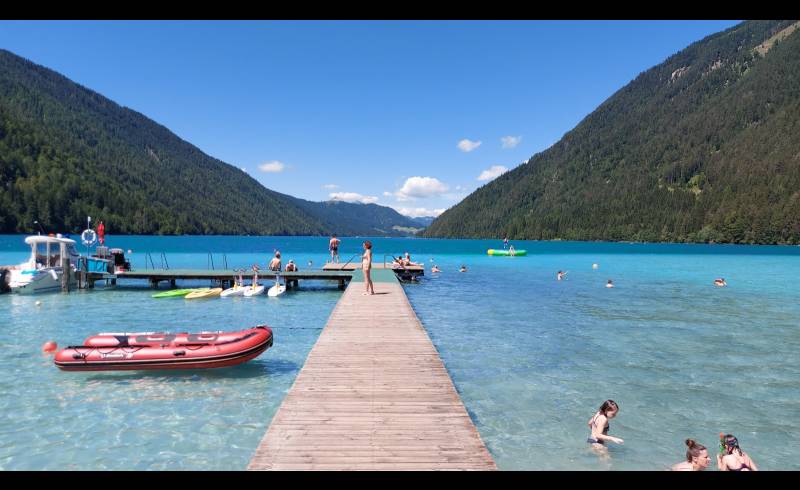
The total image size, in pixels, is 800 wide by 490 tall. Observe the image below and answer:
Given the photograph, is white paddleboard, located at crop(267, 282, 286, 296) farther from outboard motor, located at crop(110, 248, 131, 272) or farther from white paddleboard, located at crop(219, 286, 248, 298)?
outboard motor, located at crop(110, 248, 131, 272)

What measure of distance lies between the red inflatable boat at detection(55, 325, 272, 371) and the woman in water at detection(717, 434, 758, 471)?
1282cm

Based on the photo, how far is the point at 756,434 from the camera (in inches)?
451

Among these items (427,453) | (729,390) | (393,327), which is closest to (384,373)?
(427,453)

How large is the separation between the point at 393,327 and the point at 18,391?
11.5 metres

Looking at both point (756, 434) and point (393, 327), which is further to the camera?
point (393, 327)

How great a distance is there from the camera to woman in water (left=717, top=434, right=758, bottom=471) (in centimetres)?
835

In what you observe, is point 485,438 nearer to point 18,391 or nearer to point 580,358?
point 580,358

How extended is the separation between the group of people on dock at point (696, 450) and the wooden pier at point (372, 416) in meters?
Result: 3.56

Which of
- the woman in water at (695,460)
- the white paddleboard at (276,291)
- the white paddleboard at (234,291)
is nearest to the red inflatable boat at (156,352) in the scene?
the woman in water at (695,460)

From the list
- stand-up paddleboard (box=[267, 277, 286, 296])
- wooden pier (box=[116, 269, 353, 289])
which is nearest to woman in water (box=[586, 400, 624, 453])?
stand-up paddleboard (box=[267, 277, 286, 296])

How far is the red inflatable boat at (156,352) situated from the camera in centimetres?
1449
